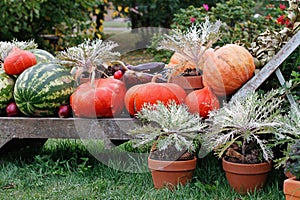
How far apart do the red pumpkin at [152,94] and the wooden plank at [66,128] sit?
117mm

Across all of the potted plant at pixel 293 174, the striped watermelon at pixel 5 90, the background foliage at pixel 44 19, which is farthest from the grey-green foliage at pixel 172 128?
the background foliage at pixel 44 19

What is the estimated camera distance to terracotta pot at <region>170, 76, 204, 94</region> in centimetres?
369

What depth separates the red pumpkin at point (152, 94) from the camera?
3.55 meters

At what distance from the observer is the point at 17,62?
13.4 feet

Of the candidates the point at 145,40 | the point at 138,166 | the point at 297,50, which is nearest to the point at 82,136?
the point at 138,166

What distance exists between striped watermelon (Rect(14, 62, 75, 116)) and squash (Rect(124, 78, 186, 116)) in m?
0.55

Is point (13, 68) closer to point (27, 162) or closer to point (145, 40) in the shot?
point (27, 162)

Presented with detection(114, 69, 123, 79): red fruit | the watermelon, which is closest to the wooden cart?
detection(114, 69, 123, 79): red fruit

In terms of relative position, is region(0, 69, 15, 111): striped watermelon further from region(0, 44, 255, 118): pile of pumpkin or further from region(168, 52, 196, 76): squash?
region(168, 52, 196, 76): squash

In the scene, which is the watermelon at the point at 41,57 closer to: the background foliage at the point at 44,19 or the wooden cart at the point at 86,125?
the wooden cart at the point at 86,125

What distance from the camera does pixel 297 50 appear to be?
142 inches

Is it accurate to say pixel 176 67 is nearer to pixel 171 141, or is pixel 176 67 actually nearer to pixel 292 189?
pixel 171 141

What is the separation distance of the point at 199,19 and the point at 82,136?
3.82 metres

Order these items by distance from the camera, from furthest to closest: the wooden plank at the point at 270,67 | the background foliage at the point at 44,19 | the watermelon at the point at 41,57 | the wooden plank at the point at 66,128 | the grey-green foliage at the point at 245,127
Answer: the background foliage at the point at 44,19
the watermelon at the point at 41,57
the wooden plank at the point at 66,128
the wooden plank at the point at 270,67
the grey-green foliage at the point at 245,127
